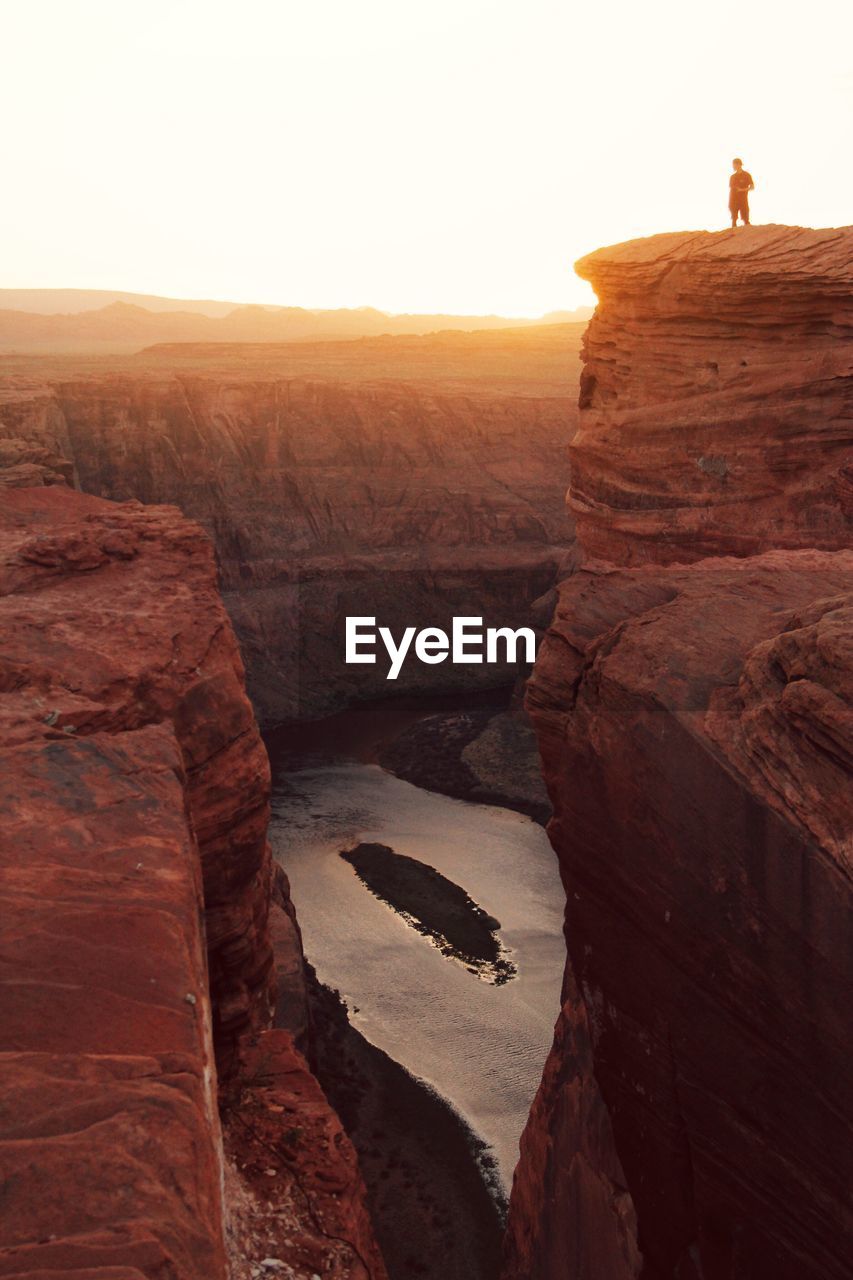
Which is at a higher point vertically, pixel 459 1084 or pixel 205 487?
pixel 205 487

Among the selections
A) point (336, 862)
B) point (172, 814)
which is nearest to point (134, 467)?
point (336, 862)

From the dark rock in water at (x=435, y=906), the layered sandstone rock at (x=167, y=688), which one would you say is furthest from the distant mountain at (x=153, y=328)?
the layered sandstone rock at (x=167, y=688)

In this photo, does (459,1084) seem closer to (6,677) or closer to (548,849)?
(548,849)

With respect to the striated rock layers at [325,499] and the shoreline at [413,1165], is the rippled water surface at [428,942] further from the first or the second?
the striated rock layers at [325,499]

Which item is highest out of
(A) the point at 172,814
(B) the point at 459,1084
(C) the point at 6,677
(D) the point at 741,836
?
(C) the point at 6,677

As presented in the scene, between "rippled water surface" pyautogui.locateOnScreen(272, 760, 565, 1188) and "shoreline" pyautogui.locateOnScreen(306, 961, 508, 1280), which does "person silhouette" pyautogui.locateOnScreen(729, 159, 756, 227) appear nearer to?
"rippled water surface" pyautogui.locateOnScreen(272, 760, 565, 1188)

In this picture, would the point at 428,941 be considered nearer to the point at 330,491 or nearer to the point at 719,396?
the point at 719,396

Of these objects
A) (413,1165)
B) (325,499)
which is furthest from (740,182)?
(325,499)
